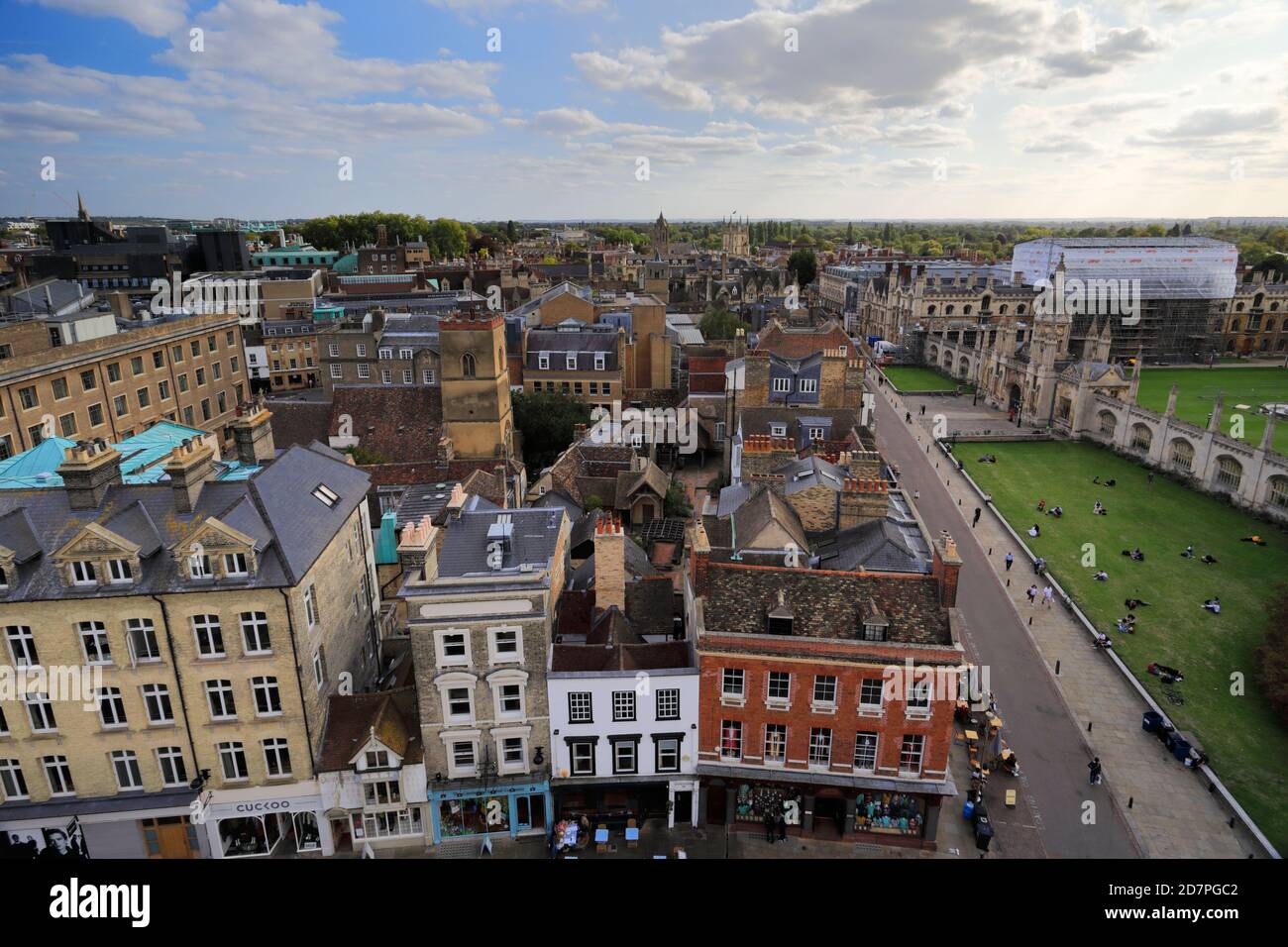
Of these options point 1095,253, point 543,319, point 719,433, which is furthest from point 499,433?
point 1095,253

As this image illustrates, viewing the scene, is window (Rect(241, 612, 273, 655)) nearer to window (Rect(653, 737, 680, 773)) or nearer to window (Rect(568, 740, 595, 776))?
window (Rect(568, 740, 595, 776))

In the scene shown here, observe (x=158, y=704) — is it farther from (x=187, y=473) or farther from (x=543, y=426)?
(x=543, y=426)

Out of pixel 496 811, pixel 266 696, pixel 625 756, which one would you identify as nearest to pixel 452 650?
pixel 266 696

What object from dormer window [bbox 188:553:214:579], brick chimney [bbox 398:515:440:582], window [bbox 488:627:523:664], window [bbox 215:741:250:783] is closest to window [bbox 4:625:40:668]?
dormer window [bbox 188:553:214:579]

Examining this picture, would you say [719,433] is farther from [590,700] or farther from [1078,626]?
[590,700]

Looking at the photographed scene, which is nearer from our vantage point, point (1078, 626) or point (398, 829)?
point (398, 829)
